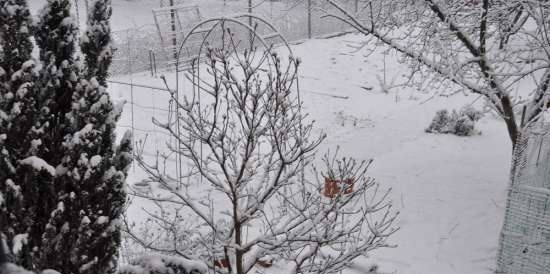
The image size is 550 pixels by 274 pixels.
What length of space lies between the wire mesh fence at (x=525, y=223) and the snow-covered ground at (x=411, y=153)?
0.88 metres

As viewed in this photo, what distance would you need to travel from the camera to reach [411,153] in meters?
9.50

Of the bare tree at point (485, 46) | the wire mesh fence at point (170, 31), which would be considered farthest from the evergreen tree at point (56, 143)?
the wire mesh fence at point (170, 31)

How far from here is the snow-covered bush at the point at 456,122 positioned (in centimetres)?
1013

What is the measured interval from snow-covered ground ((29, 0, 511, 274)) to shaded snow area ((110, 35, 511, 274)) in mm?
14

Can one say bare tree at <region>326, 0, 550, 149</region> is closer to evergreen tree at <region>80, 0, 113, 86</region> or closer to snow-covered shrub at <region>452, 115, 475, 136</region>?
snow-covered shrub at <region>452, 115, 475, 136</region>

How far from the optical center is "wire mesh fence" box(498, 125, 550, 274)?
480 centimetres

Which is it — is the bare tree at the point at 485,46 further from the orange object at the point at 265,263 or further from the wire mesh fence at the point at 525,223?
the orange object at the point at 265,263

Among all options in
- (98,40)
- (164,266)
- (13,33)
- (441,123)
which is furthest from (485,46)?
(13,33)

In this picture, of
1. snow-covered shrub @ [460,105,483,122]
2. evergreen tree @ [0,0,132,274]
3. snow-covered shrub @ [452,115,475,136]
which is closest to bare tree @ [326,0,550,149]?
snow-covered shrub @ [452,115,475,136]

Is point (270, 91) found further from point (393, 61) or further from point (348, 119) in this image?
point (393, 61)

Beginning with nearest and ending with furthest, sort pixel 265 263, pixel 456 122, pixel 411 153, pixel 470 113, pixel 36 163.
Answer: pixel 36 163
pixel 265 263
pixel 411 153
pixel 456 122
pixel 470 113

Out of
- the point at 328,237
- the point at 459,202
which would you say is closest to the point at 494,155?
the point at 459,202

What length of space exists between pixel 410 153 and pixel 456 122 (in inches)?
54.9

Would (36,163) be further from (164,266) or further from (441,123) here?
(441,123)
